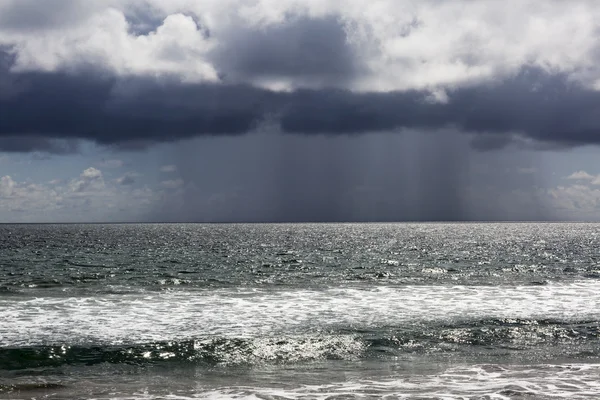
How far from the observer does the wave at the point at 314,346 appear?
68.1 ft

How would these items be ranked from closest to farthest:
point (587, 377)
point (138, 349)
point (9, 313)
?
point (587, 377), point (138, 349), point (9, 313)

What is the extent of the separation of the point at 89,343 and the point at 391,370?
1172cm

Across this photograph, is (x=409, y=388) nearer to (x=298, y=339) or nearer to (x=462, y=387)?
(x=462, y=387)

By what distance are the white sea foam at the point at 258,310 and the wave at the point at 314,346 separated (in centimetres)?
131

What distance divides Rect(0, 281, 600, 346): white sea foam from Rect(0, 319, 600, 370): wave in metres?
1.31

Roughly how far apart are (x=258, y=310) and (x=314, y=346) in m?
9.13

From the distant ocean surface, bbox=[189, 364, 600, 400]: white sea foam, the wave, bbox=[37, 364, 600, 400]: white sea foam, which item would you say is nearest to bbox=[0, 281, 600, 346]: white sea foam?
the distant ocean surface

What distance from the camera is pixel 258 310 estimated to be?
102 feet

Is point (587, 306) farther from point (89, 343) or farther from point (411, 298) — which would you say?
point (89, 343)

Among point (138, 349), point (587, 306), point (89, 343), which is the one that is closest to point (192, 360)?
point (138, 349)

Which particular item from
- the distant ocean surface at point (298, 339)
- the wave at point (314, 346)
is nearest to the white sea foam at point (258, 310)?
the distant ocean surface at point (298, 339)

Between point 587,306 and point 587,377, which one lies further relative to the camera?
point 587,306

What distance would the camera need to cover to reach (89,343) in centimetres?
2291

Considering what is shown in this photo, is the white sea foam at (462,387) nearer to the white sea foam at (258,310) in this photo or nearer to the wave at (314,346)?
the wave at (314,346)
